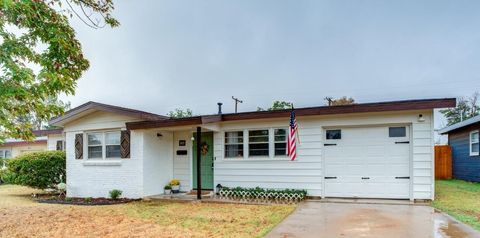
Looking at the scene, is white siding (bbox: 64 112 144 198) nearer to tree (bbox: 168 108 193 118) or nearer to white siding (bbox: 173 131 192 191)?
white siding (bbox: 173 131 192 191)

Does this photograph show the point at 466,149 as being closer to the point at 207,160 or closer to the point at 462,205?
the point at 462,205

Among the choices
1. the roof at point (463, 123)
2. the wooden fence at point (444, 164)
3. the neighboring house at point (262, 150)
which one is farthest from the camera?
the wooden fence at point (444, 164)

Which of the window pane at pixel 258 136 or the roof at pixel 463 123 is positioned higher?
the roof at pixel 463 123

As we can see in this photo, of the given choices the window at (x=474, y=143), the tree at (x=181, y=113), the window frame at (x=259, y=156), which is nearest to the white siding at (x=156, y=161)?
the window frame at (x=259, y=156)

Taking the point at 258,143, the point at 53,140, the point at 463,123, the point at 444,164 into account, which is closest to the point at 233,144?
the point at 258,143

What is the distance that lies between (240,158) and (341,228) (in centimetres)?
486

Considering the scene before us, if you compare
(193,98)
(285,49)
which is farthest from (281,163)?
(193,98)

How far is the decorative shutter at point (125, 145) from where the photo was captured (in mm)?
10719

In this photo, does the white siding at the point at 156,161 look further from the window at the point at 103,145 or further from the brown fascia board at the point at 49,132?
the brown fascia board at the point at 49,132

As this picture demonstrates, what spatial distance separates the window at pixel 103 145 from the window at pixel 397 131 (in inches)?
326

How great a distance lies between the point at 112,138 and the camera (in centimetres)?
1127

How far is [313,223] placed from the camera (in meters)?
6.19

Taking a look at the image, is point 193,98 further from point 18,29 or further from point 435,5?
point 18,29

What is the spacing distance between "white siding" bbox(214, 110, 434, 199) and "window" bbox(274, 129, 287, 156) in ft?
0.63
